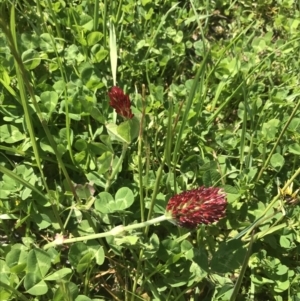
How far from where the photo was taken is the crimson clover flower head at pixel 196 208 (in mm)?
968

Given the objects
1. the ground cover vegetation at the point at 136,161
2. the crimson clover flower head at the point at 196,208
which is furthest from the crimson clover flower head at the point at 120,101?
the crimson clover flower head at the point at 196,208

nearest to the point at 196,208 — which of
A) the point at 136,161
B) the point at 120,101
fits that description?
the point at 120,101

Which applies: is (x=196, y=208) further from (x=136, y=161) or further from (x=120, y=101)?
(x=136, y=161)

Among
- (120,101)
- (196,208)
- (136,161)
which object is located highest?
(120,101)

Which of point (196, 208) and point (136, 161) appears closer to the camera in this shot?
point (196, 208)

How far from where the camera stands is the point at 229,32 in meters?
1.99

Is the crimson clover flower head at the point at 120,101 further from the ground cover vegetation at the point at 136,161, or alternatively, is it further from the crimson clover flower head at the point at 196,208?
the crimson clover flower head at the point at 196,208

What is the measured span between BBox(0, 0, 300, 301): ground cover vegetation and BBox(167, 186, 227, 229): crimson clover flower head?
0.12 metres

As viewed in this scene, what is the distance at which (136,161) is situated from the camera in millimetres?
1439

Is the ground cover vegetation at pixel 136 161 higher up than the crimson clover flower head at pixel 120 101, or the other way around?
the crimson clover flower head at pixel 120 101

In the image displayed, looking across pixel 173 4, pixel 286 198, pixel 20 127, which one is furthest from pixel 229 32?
pixel 20 127

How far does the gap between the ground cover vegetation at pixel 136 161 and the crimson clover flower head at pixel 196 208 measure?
0.12 metres

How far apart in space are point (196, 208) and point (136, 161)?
19.2 inches

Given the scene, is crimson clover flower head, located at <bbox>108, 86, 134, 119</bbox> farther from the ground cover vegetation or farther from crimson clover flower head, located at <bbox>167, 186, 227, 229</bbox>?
crimson clover flower head, located at <bbox>167, 186, 227, 229</bbox>
